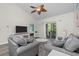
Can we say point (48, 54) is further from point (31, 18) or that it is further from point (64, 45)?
point (31, 18)

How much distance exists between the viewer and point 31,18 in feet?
6.98

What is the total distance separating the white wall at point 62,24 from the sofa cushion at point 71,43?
0.12 m

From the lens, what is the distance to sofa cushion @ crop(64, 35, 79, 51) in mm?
1944

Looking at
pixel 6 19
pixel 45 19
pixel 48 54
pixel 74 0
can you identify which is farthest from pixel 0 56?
pixel 74 0

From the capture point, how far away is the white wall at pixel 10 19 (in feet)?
6.72

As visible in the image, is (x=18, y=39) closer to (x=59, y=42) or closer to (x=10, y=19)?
(x=10, y=19)

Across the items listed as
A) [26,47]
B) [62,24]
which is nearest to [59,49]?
[62,24]

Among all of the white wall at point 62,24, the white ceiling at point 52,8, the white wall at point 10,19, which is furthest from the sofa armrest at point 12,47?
the white ceiling at point 52,8

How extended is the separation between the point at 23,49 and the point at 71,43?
867 millimetres

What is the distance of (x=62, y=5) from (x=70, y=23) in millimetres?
354

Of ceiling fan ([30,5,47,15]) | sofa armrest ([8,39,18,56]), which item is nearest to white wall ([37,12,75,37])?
ceiling fan ([30,5,47,15])

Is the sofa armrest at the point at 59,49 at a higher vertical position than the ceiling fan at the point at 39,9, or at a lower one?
lower

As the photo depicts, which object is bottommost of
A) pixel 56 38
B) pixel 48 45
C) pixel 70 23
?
pixel 48 45

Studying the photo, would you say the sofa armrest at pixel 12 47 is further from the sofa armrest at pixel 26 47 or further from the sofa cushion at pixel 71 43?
the sofa cushion at pixel 71 43
